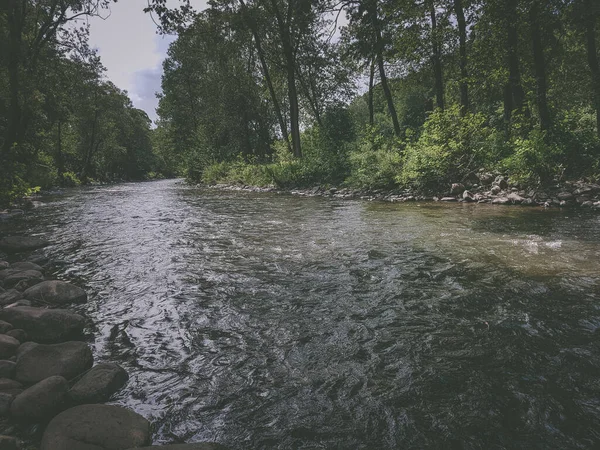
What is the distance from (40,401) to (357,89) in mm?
38199

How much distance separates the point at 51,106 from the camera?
22016mm

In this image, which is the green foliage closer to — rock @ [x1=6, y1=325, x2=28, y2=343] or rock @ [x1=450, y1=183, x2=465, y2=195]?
rock @ [x1=450, y1=183, x2=465, y2=195]

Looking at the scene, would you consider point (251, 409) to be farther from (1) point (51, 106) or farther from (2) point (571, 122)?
(1) point (51, 106)

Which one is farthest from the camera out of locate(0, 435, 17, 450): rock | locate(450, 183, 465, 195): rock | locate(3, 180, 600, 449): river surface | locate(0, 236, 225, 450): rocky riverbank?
locate(450, 183, 465, 195): rock

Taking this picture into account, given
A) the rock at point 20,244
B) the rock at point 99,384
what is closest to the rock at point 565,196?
the rock at point 99,384

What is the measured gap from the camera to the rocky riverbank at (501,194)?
36.1 ft

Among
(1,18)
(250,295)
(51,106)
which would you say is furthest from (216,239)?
(51,106)

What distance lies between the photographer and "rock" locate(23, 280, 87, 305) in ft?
16.0

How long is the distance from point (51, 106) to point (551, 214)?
2668 cm

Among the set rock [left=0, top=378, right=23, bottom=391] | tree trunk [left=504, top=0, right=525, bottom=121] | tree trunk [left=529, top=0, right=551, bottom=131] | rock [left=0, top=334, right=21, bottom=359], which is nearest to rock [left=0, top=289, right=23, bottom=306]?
rock [left=0, top=334, right=21, bottom=359]

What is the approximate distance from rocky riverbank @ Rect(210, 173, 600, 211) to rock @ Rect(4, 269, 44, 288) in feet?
40.4

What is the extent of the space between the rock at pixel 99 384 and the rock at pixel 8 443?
0.54 m

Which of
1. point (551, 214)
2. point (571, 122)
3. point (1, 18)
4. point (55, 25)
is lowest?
point (551, 214)

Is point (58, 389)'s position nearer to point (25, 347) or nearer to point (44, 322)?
point (25, 347)
